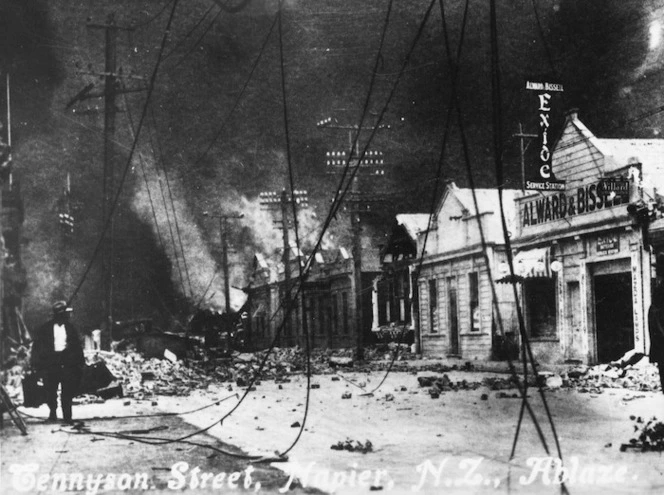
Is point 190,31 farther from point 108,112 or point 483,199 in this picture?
point 483,199

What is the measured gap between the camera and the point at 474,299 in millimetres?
19422

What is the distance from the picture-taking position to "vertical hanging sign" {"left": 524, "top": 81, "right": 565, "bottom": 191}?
1030cm

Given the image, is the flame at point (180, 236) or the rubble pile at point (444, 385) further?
the rubble pile at point (444, 385)

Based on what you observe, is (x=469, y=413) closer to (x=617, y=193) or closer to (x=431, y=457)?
(x=431, y=457)

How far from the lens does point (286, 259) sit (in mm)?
18891

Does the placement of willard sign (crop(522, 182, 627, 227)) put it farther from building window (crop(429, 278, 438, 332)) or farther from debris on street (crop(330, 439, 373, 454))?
debris on street (crop(330, 439, 373, 454))

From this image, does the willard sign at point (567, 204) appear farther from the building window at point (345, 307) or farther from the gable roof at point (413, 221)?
the building window at point (345, 307)

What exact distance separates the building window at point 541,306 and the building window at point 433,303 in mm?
4846

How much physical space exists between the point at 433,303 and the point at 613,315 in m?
7.39

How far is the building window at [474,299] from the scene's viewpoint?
18.5 metres

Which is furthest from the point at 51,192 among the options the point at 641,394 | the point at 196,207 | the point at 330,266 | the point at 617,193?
the point at 330,266

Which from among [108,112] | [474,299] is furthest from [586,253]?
[108,112]

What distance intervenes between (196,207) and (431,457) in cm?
664

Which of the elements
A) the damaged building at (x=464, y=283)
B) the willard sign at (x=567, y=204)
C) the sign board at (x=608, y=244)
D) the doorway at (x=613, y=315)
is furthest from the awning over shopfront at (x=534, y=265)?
the sign board at (x=608, y=244)
